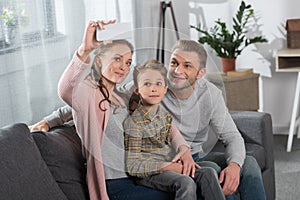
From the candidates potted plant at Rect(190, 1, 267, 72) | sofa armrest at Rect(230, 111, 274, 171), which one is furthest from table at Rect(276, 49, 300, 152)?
sofa armrest at Rect(230, 111, 274, 171)

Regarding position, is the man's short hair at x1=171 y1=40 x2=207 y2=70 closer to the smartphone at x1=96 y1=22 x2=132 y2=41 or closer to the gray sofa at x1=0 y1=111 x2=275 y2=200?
the smartphone at x1=96 y1=22 x2=132 y2=41

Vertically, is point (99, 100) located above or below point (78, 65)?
below

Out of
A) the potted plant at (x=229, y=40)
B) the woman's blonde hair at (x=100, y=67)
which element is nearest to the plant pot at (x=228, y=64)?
the potted plant at (x=229, y=40)

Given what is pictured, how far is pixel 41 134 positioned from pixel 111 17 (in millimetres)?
1626

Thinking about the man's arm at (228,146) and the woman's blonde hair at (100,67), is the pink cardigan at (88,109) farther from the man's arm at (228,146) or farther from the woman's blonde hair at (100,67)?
the man's arm at (228,146)

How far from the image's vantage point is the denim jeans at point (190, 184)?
1.92m

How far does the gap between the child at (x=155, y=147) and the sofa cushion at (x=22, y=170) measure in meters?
0.28

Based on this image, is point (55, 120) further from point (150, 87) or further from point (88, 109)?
point (150, 87)

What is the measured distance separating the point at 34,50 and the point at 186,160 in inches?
38.6

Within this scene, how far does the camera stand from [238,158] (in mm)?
2258

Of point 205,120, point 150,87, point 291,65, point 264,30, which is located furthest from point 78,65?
point 264,30

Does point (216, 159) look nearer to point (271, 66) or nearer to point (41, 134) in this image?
point (41, 134)

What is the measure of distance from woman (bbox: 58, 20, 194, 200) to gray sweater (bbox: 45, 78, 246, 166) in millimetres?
80

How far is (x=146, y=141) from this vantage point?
1.93m
